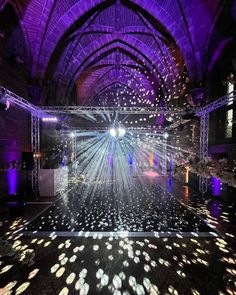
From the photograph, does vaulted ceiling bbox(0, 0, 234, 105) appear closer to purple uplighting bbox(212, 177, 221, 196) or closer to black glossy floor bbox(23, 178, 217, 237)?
purple uplighting bbox(212, 177, 221, 196)

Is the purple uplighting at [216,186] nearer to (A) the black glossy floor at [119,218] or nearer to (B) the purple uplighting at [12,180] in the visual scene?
(A) the black glossy floor at [119,218]

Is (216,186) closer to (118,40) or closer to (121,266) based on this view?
(121,266)

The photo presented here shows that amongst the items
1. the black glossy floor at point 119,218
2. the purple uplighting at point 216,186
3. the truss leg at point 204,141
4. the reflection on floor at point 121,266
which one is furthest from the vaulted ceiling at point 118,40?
the reflection on floor at point 121,266

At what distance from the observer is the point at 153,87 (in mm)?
14180

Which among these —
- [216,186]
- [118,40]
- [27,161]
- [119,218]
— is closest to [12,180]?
[27,161]

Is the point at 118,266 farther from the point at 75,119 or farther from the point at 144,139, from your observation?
the point at 144,139

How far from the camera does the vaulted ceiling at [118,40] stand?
6711 mm

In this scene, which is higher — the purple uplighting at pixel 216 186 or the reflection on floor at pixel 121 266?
the purple uplighting at pixel 216 186

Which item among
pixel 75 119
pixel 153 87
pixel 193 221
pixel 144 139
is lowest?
pixel 193 221

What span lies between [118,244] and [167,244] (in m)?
1.03

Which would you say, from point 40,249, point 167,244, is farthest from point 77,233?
point 167,244

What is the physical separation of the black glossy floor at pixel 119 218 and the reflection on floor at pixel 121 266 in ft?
1.01

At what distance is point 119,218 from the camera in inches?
187

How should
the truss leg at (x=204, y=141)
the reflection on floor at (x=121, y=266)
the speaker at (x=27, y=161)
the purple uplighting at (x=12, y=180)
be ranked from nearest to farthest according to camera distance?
the reflection on floor at (x=121, y=266), the speaker at (x=27, y=161), the purple uplighting at (x=12, y=180), the truss leg at (x=204, y=141)
